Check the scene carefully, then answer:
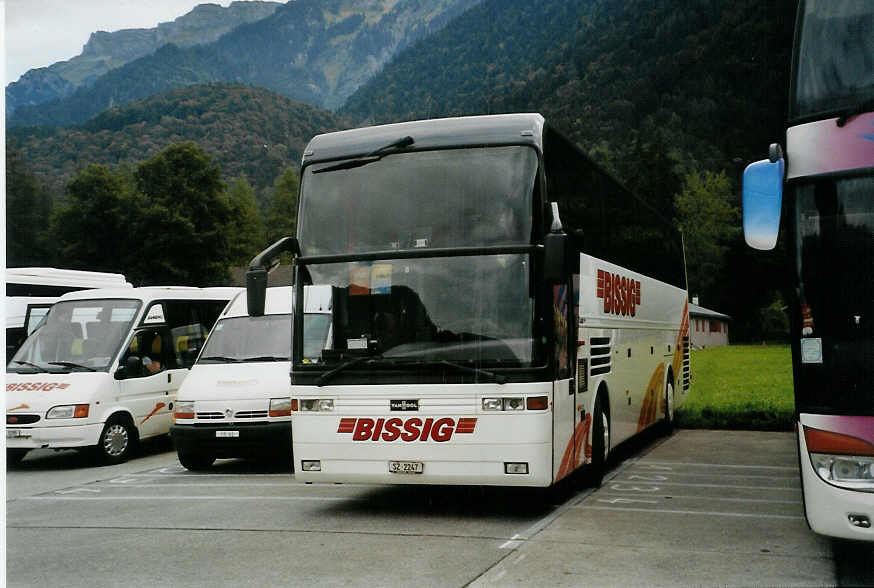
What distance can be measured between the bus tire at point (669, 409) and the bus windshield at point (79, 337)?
9.06 metres

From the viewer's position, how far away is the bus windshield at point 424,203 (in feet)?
31.0

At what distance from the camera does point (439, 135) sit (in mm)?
9875

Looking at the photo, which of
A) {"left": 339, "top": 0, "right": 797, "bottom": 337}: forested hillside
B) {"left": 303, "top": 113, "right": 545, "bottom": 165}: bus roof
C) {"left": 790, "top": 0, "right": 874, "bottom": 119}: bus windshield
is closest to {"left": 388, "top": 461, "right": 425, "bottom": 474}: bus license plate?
{"left": 303, "top": 113, "right": 545, "bottom": 165}: bus roof

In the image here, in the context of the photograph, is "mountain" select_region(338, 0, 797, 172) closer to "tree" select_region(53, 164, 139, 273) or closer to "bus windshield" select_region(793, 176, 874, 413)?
"tree" select_region(53, 164, 139, 273)

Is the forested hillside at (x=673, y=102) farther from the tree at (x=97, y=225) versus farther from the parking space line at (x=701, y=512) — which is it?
the parking space line at (x=701, y=512)

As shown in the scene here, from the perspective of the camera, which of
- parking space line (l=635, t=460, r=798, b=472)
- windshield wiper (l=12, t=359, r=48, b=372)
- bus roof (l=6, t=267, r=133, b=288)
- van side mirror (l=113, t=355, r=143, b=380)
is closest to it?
parking space line (l=635, t=460, r=798, b=472)

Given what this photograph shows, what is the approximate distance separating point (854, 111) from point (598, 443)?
5568 mm

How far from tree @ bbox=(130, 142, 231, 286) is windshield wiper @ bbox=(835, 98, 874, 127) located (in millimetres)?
66259

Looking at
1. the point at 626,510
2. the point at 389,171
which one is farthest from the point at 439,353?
the point at 626,510

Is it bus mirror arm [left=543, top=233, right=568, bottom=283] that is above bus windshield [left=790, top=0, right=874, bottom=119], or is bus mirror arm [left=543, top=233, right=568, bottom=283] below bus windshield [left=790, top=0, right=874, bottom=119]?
below

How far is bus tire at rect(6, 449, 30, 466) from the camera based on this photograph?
15.2 meters

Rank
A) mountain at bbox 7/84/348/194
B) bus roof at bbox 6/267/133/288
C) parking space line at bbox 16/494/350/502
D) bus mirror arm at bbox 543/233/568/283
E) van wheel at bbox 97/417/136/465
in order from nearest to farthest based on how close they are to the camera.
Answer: bus mirror arm at bbox 543/233/568/283 < parking space line at bbox 16/494/350/502 < van wheel at bbox 97/417/136/465 < bus roof at bbox 6/267/133/288 < mountain at bbox 7/84/348/194

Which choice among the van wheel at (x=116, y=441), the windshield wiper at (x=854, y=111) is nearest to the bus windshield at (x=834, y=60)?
the windshield wiper at (x=854, y=111)

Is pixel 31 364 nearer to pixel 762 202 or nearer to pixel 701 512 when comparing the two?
pixel 701 512
